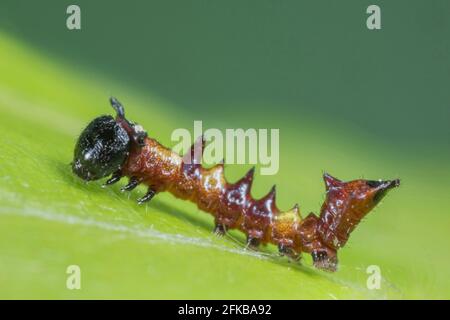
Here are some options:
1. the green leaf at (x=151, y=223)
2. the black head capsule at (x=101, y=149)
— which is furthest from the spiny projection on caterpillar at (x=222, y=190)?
the green leaf at (x=151, y=223)

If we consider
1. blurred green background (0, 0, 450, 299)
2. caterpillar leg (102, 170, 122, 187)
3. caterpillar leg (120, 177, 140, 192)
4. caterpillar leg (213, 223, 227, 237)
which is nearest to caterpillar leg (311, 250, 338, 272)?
blurred green background (0, 0, 450, 299)

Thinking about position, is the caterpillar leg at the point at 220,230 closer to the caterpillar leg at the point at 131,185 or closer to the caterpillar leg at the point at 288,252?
the caterpillar leg at the point at 288,252

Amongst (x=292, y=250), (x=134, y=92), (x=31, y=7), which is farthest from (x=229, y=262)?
(x=31, y=7)

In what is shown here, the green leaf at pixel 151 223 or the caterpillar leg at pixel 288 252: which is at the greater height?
the green leaf at pixel 151 223

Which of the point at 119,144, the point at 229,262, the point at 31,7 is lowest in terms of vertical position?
the point at 229,262

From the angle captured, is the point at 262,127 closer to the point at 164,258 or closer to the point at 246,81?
the point at 246,81

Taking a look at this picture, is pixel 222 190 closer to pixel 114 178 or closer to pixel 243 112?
pixel 114 178

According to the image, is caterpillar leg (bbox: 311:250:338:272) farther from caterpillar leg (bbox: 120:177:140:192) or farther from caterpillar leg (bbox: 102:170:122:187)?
caterpillar leg (bbox: 102:170:122:187)

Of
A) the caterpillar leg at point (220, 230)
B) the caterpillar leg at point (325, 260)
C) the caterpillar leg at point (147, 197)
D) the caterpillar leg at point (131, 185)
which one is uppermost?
the caterpillar leg at point (131, 185)
